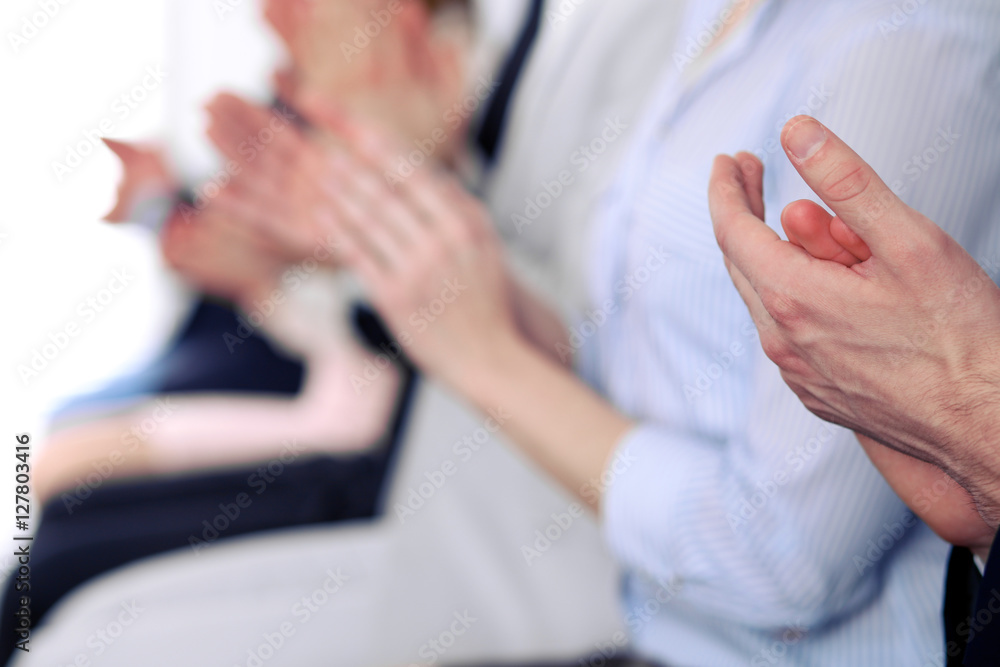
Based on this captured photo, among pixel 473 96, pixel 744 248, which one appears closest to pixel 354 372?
pixel 473 96

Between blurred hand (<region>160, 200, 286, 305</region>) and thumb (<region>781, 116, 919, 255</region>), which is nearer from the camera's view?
thumb (<region>781, 116, 919, 255</region>)

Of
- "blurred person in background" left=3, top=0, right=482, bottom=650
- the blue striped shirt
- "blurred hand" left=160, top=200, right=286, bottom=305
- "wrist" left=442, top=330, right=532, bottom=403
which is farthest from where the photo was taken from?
"blurred hand" left=160, top=200, right=286, bottom=305

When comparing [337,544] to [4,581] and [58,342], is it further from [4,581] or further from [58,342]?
[58,342]

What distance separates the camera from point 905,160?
1.34 ft

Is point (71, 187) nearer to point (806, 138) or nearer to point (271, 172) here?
point (271, 172)

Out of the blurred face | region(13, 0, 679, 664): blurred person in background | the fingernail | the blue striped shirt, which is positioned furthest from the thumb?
the blurred face

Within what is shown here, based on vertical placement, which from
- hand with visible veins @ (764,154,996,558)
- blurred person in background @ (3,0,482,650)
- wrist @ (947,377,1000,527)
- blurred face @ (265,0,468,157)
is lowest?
blurred person in background @ (3,0,482,650)

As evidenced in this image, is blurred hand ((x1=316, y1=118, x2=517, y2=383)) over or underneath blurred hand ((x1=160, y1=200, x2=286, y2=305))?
over

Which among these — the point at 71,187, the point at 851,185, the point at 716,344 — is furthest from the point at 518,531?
the point at 71,187

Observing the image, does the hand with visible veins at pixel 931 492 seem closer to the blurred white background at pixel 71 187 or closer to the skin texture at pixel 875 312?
the skin texture at pixel 875 312

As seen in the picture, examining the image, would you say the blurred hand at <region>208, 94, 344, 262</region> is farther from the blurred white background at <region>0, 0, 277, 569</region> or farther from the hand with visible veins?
the hand with visible veins

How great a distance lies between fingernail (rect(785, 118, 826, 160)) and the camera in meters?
0.29

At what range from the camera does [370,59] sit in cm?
84

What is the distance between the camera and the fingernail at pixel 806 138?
11.3 inches
